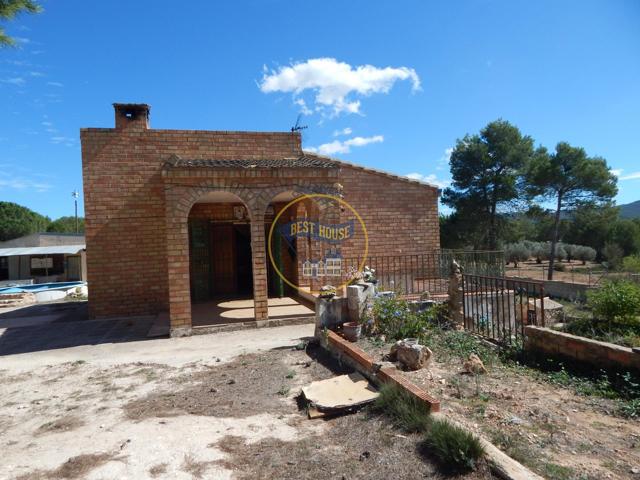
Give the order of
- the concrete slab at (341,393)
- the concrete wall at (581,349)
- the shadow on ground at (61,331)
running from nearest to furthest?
the concrete slab at (341,393) < the concrete wall at (581,349) < the shadow on ground at (61,331)

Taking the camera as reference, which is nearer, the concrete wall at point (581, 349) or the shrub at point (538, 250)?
the concrete wall at point (581, 349)

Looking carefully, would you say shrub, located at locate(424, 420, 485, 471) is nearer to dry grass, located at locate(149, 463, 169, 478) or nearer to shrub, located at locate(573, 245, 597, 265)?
dry grass, located at locate(149, 463, 169, 478)

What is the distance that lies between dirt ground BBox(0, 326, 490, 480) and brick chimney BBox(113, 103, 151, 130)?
233 inches

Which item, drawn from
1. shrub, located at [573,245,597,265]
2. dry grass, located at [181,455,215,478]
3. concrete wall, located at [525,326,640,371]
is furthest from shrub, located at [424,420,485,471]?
shrub, located at [573,245,597,265]

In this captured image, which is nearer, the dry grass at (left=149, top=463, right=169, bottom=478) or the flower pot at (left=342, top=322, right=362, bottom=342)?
the dry grass at (left=149, top=463, right=169, bottom=478)

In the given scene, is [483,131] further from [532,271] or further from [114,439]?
[114,439]

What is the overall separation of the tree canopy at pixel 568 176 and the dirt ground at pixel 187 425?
23.0 meters

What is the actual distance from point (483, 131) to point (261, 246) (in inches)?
812

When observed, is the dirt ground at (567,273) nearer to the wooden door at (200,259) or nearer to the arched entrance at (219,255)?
the arched entrance at (219,255)

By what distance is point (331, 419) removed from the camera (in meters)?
3.74

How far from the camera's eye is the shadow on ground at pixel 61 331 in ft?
24.3

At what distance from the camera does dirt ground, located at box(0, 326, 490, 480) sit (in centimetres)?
294

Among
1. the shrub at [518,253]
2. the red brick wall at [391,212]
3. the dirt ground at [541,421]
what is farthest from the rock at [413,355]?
the shrub at [518,253]

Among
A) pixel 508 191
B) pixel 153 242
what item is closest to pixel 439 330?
pixel 153 242
